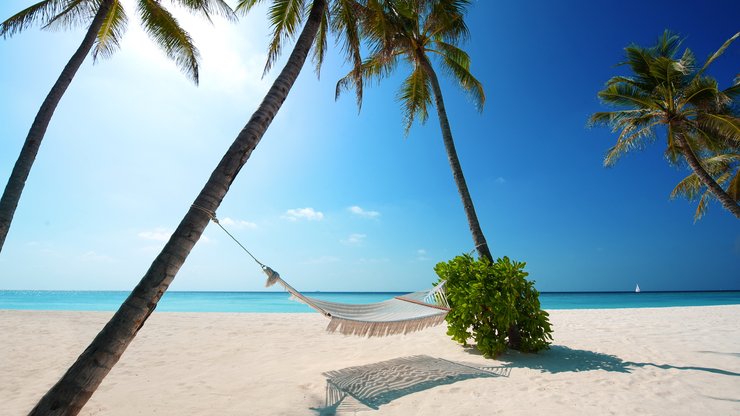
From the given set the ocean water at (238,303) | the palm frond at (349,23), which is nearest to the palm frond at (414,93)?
the palm frond at (349,23)

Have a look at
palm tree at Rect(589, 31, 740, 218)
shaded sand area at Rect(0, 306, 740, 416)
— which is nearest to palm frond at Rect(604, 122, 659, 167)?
palm tree at Rect(589, 31, 740, 218)

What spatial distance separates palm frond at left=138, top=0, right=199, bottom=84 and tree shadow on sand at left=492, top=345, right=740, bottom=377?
558cm

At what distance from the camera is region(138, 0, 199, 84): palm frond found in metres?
4.81

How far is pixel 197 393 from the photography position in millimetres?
2881

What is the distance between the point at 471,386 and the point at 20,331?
6.90 m

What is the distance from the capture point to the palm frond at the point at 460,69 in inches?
239

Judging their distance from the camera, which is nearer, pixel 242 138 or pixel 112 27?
pixel 242 138

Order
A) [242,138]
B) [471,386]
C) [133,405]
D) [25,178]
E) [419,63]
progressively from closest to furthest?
[242,138] → [133,405] → [471,386] → [25,178] → [419,63]

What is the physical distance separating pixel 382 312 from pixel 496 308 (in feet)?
3.84

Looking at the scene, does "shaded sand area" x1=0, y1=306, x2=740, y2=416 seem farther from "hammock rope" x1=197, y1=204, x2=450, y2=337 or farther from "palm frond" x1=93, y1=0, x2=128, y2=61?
"palm frond" x1=93, y1=0, x2=128, y2=61

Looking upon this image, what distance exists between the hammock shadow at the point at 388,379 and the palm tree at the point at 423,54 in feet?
4.62

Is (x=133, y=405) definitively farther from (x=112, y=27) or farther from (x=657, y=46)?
(x=657, y=46)

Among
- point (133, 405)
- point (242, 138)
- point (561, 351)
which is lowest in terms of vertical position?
point (133, 405)

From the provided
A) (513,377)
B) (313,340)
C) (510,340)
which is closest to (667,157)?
(510,340)
